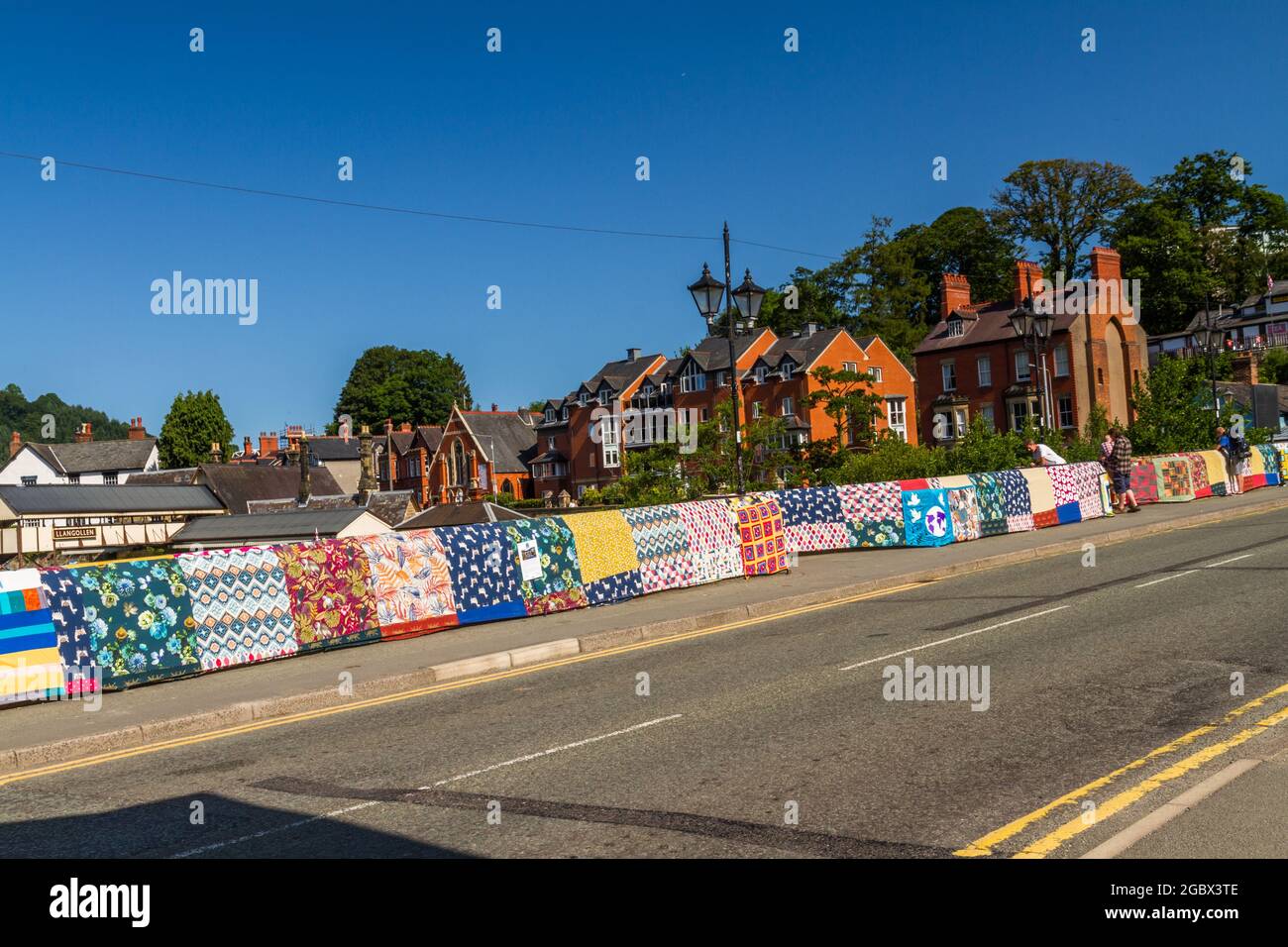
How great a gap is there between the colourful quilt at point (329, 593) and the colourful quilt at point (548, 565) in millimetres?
2491

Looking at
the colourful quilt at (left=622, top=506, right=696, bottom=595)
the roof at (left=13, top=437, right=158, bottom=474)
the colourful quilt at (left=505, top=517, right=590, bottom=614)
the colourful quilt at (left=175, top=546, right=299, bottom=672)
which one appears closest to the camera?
the colourful quilt at (left=175, top=546, right=299, bottom=672)

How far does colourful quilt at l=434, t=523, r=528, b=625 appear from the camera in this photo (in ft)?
51.1

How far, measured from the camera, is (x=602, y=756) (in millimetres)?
7840

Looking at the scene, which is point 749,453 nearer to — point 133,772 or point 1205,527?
point 1205,527

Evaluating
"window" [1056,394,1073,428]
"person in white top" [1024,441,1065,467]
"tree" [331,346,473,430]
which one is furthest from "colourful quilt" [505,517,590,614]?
"tree" [331,346,473,430]

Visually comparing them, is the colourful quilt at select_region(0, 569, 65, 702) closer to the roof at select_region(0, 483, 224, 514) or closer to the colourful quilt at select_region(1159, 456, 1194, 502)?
the colourful quilt at select_region(1159, 456, 1194, 502)

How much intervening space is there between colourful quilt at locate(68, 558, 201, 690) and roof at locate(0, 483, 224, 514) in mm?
48175

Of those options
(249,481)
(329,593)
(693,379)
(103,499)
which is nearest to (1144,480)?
(329,593)

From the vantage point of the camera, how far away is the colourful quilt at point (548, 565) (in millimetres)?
16234

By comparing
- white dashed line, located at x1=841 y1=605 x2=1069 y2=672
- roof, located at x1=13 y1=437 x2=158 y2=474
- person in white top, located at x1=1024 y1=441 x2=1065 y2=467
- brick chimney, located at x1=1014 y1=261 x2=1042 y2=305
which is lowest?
white dashed line, located at x1=841 y1=605 x2=1069 y2=672

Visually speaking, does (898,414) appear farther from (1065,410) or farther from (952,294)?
(1065,410)

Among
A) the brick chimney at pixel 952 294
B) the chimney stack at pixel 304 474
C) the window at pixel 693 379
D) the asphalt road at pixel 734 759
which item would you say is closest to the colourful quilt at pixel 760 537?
the asphalt road at pixel 734 759

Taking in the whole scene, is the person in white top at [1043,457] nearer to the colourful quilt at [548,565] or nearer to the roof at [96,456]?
the colourful quilt at [548,565]

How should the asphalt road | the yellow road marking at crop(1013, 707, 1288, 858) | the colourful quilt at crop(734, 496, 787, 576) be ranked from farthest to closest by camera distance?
the colourful quilt at crop(734, 496, 787, 576)
the asphalt road
the yellow road marking at crop(1013, 707, 1288, 858)
